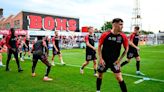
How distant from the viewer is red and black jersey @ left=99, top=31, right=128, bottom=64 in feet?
22.8

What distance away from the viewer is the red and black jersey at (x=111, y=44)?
22.8ft

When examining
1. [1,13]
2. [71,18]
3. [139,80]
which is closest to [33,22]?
[71,18]

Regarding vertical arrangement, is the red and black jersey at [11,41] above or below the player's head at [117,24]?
below

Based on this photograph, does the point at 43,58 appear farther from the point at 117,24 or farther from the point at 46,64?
the point at 117,24

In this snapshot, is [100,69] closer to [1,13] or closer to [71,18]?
[71,18]

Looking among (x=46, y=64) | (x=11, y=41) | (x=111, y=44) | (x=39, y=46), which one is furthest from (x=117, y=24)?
(x=11, y=41)

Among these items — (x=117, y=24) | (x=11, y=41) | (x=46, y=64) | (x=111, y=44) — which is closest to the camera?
(x=117, y=24)

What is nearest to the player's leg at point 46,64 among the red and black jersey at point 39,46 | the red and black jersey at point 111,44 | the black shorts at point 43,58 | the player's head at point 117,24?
the black shorts at point 43,58

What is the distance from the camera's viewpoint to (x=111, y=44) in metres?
7.00

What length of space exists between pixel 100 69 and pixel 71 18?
57.5 metres

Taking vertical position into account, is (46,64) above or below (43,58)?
below

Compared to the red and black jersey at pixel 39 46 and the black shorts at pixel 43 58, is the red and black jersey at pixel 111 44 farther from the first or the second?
the red and black jersey at pixel 39 46

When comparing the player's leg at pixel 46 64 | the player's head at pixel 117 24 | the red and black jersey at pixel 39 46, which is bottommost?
the player's leg at pixel 46 64

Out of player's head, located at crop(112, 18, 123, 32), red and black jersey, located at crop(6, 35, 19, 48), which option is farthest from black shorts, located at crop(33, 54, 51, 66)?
player's head, located at crop(112, 18, 123, 32)
